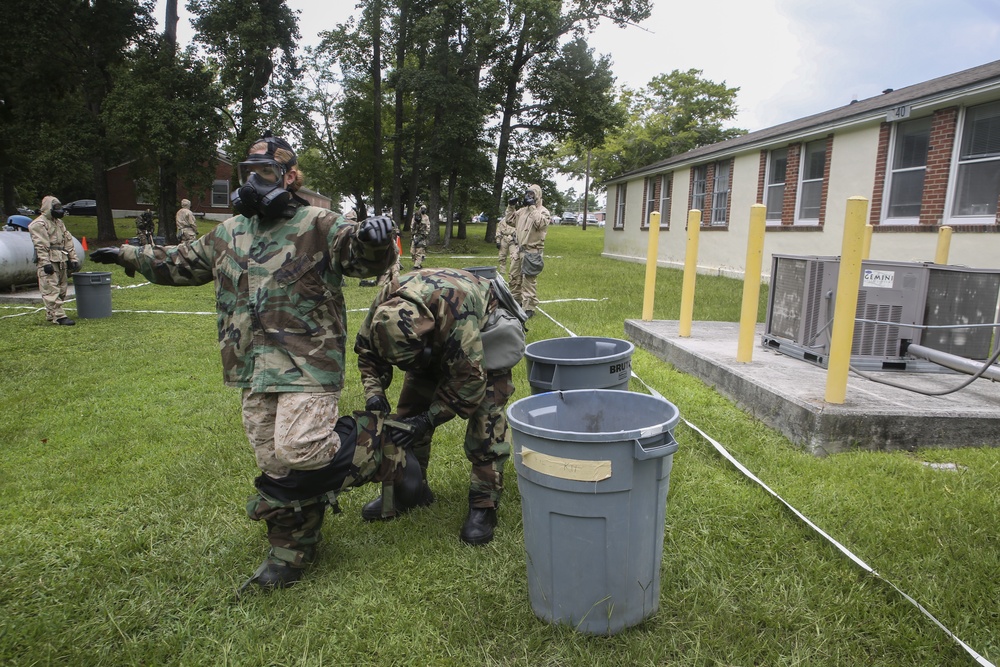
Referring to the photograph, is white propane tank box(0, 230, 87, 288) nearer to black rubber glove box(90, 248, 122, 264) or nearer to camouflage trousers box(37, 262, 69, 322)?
camouflage trousers box(37, 262, 69, 322)

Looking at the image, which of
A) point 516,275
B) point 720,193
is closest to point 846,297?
point 516,275

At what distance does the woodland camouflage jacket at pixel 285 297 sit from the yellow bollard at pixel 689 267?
3.89 metres

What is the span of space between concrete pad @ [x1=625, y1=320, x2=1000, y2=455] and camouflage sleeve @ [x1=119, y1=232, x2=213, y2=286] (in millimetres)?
3631

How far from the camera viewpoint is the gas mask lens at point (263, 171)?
107 inches

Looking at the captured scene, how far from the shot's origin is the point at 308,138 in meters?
32.7

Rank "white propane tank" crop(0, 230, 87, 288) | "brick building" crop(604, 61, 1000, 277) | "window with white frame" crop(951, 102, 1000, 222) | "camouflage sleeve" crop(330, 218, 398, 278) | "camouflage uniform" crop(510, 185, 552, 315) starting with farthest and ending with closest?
"white propane tank" crop(0, 230, 87, 288), "camouflage uniform" crop(510, 185, 552, 315), "brick building" crop(604, 61, 1000, 277), "window with white frame" crop(951, 102, 1000, 222), "camouflage sleeve" crop(330, 218, 398, 278)

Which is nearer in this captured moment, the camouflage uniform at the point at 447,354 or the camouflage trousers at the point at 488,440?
the camouflage uniform at the point at 447,354

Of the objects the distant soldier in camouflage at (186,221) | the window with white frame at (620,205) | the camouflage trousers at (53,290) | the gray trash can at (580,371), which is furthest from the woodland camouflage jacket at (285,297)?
the window with white frame at (620,205)

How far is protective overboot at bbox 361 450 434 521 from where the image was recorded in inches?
130

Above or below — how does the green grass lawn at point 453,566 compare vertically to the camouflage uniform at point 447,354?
below

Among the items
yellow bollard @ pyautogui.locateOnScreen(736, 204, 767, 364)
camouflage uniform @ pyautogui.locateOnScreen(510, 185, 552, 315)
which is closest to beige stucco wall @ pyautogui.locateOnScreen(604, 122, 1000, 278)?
yellow bollard @ pyautogui.locateOnScreen(736, 204, 767, 364)

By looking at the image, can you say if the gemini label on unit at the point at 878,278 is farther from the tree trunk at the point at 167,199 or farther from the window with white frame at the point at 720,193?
the tree trunk at the point at 167,199

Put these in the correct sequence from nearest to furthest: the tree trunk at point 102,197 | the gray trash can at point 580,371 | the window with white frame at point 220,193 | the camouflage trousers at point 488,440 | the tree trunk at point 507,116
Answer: the camouflage trousers at point 488,440 < the gray trash can at point 580,371 < the tree trunk at point 102,197 < the tree trunk at point 507,116 < the window with white frame at point 220,193

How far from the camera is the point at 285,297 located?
8.79 ft
